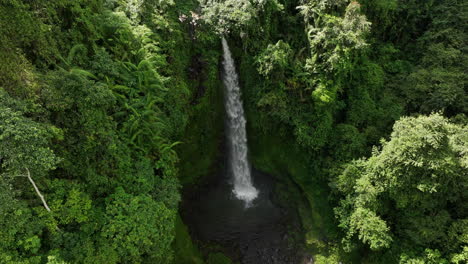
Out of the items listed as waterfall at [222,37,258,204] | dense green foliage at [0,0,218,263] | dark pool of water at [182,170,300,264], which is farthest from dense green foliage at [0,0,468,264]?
dark pool of water at [182,170,300,264]

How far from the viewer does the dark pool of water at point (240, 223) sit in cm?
1393

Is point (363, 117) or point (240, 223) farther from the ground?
point (363, 117)

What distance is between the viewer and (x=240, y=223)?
1515 cm

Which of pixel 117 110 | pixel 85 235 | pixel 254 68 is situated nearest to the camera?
pixel 85 235

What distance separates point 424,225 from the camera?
11188mm

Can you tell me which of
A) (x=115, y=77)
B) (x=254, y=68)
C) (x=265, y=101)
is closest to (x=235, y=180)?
(x=265, y=101)

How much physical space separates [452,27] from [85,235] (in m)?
23.9

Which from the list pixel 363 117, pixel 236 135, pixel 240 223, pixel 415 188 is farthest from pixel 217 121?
pixel 415 188

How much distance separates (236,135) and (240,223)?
5.80 m

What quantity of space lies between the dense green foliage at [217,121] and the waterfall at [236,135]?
0.74 meters

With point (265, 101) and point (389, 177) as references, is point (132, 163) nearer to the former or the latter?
point (265, 101)

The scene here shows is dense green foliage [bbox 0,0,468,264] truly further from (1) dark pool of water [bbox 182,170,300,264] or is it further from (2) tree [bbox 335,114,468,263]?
(1) dark pool of water [bbox 182,170,300,264]

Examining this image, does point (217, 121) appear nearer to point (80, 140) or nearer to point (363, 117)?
point (363, 117)

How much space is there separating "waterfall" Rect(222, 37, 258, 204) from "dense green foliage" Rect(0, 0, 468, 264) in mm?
738
